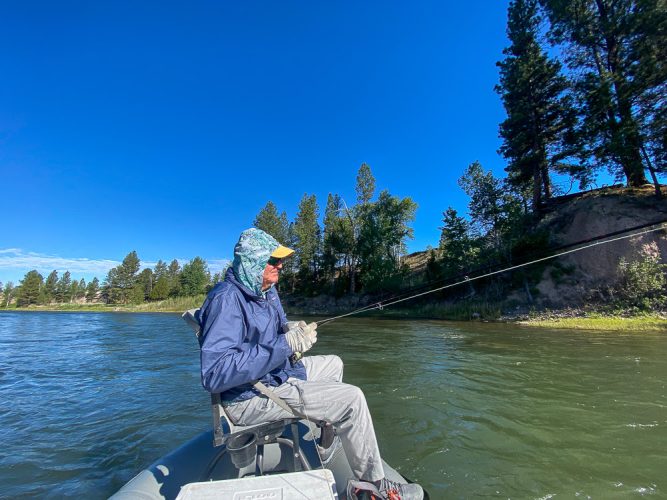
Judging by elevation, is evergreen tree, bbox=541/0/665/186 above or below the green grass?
above

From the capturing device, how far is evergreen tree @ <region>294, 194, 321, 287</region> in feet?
155

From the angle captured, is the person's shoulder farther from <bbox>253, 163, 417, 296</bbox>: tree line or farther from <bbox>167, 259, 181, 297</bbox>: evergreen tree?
<bbox>167, 259, 181, 297</bbox>: evergreen tree

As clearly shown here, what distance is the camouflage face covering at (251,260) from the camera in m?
2.52

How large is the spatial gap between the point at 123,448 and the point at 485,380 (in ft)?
20.7

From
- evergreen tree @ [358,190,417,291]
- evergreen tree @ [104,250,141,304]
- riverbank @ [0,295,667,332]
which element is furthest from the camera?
evergreen tree @ [104,250,141,304]

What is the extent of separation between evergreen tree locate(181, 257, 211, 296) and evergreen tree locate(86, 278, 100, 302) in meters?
37.0

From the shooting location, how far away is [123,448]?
4289 millimetres

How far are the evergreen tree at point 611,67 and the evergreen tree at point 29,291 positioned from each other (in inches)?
4634

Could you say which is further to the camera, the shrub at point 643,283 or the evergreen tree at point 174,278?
the evergreen tree at point 174,278

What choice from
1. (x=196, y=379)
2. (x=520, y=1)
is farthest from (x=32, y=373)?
(x=520, y=1)

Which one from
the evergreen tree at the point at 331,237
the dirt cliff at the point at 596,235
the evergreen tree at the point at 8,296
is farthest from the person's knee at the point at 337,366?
the evergreen tree at the point at 8,296

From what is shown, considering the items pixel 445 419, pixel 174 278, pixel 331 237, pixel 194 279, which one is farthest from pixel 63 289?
pixel 445 419

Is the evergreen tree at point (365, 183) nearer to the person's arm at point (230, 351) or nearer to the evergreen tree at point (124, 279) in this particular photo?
the person's arm at point (230, 351)

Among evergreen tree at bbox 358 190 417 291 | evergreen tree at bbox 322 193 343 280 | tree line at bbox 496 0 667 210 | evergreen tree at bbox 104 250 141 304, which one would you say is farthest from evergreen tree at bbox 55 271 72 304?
tree line at bbox 496 0 667 210
